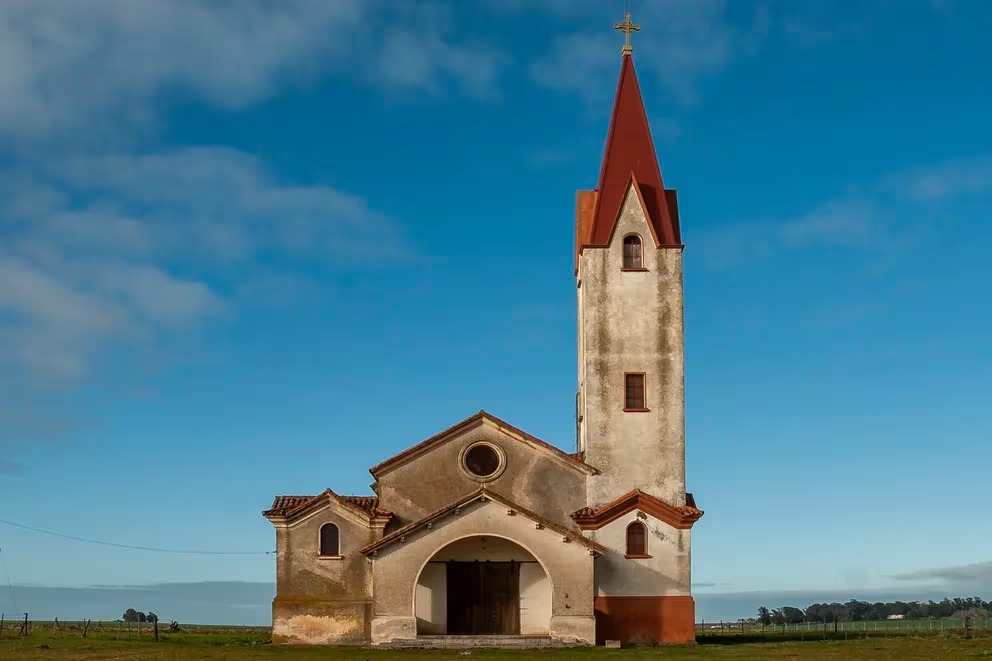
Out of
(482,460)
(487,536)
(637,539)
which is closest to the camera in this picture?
(487,536)

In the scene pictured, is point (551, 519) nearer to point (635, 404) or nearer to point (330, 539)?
point (635, 404)

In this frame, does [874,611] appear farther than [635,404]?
Yes

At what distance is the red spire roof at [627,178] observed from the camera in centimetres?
4294

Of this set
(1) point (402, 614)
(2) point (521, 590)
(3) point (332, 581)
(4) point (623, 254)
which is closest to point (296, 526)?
(3) point (332, 581)

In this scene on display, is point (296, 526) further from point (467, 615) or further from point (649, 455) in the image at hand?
point (649, 455)

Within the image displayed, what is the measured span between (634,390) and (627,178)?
8.41 m

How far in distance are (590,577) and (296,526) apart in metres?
10.7

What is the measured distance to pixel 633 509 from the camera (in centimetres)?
4006

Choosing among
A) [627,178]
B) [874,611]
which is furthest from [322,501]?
[874,611]

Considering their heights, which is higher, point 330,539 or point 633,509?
point 633,509

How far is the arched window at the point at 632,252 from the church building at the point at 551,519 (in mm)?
61

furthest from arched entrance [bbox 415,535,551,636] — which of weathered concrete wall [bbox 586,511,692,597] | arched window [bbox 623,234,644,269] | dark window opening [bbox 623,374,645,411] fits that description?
arched window [bbox 623,234,644,269]

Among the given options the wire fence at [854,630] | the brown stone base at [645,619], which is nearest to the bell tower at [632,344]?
the brown stone base at [645,619]

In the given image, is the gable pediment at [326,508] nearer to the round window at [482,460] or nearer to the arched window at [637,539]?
the round window at [482,460]
